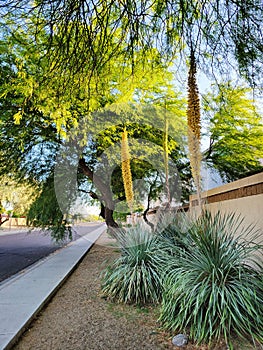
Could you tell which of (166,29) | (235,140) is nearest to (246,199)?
(166,29)

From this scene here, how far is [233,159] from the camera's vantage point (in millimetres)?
9711

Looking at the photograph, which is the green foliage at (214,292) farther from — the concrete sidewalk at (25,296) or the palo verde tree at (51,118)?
the palo verde tree at (51,118)

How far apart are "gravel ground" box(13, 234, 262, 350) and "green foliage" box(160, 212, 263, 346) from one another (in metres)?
0.21

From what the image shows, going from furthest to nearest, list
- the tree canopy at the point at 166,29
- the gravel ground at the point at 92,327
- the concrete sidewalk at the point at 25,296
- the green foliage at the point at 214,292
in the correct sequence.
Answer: the concrete sidewalk at the point at 25,296, the gravel ground at the point at 92,327, the green foliage at the point at 214,292, the tree canopy at the point at 166,29

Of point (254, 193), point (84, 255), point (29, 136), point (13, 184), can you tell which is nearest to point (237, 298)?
point (254, 193)

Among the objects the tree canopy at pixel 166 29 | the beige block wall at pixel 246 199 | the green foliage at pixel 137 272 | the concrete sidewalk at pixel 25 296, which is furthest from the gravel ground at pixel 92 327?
the tree canopy at pixel 166 29

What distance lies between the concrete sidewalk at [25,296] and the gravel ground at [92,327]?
0.40ft

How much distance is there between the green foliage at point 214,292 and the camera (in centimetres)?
331

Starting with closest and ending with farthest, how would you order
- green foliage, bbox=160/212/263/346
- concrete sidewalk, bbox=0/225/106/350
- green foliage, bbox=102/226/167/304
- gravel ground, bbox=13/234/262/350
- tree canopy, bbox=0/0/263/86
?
tree canopy, bbox=0/0/263/86 → green foliage, bbox=160/212/263/346 → gravel ground, bbox=13/234/262/350 → concrete sidewalk, bbox=0/225/106/350 → green foliage, bbox=102/226/167/304

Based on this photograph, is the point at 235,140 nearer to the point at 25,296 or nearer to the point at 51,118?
the point at 51,118

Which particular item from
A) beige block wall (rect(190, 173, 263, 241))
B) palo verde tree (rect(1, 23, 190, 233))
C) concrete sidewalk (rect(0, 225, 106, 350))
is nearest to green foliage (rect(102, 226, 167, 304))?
concrete sidewalk (rect(0, 225, 106, 350))

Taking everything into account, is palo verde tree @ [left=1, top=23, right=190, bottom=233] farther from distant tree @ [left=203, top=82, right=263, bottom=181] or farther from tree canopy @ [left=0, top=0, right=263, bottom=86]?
distant tree @ [left=203, top=82, right=263, bottom=181]

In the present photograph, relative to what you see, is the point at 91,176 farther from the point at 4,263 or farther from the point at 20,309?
the point at 20,309

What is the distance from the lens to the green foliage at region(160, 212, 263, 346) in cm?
331
